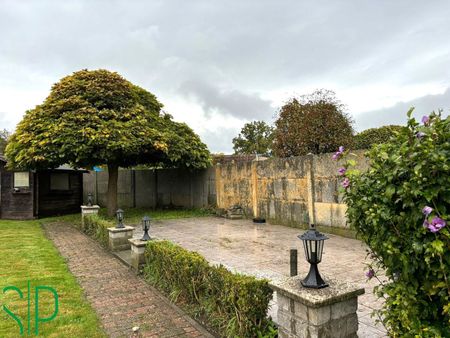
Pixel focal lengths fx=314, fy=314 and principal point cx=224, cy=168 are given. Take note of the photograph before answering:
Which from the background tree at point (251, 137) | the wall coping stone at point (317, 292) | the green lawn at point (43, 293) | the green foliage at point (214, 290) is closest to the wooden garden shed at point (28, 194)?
the green lawn at point (43, 293)

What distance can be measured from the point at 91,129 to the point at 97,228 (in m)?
3.36

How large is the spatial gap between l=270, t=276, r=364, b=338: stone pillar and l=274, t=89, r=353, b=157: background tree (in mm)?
12960

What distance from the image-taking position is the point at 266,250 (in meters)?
6.39

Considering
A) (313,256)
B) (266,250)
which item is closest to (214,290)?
(313,256)

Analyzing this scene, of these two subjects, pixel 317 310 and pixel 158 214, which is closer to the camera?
pixel 317 310

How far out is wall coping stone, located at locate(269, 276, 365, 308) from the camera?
2178 millimetres

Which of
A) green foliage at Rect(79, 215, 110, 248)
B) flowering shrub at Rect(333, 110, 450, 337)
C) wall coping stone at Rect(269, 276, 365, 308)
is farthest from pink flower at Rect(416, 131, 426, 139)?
green foliage at Rect(79, 215, 110, 248)

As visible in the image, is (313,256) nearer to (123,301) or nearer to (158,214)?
(123,301)

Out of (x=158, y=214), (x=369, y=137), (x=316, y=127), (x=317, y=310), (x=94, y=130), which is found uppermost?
(x=316, y=127)


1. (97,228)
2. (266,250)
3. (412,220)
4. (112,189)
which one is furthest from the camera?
(112,189)

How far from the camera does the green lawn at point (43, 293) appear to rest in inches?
129

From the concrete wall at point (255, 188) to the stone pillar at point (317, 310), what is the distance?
2.33m

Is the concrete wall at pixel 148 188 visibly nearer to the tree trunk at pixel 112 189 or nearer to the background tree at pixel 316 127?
the tree trunk at pixel 112 189

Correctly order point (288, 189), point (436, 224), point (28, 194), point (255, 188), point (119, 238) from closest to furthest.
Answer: point (436, 224) → point (119, 238) → point (288, 189) → point (255, 188) → point (28, 194)
